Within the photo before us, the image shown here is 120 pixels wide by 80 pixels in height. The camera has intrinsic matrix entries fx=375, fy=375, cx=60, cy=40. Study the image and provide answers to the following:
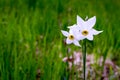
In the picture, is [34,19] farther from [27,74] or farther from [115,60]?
[27,74]

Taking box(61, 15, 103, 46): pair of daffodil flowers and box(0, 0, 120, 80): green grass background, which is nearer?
box(61, 15, 103, 46): pair of daffodil flowers

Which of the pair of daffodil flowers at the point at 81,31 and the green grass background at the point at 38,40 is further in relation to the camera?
the green grass background at the point at 38,40

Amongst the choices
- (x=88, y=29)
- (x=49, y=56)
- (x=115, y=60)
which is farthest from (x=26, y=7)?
(x=88, y=29)

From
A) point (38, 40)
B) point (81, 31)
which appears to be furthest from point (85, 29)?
point (38, 40)

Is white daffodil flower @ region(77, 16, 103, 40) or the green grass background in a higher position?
white daffodil flower @ region(77, 16, 103, 40)

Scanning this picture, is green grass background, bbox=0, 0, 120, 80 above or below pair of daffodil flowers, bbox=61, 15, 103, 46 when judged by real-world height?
below

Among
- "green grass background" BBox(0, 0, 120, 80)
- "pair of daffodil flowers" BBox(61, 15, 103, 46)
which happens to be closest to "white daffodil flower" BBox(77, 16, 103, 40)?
"pair of daffodil flowers" BBox(61, 15, 103, 46)

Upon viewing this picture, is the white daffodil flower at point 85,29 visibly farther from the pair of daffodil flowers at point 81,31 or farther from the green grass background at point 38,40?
the green grass background at point 38,40

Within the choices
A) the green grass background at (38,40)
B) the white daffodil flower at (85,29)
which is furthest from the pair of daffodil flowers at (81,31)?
the green grass background at (38,40)

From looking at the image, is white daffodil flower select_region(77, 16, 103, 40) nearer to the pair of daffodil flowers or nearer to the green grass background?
the pair of daffodil flowers
